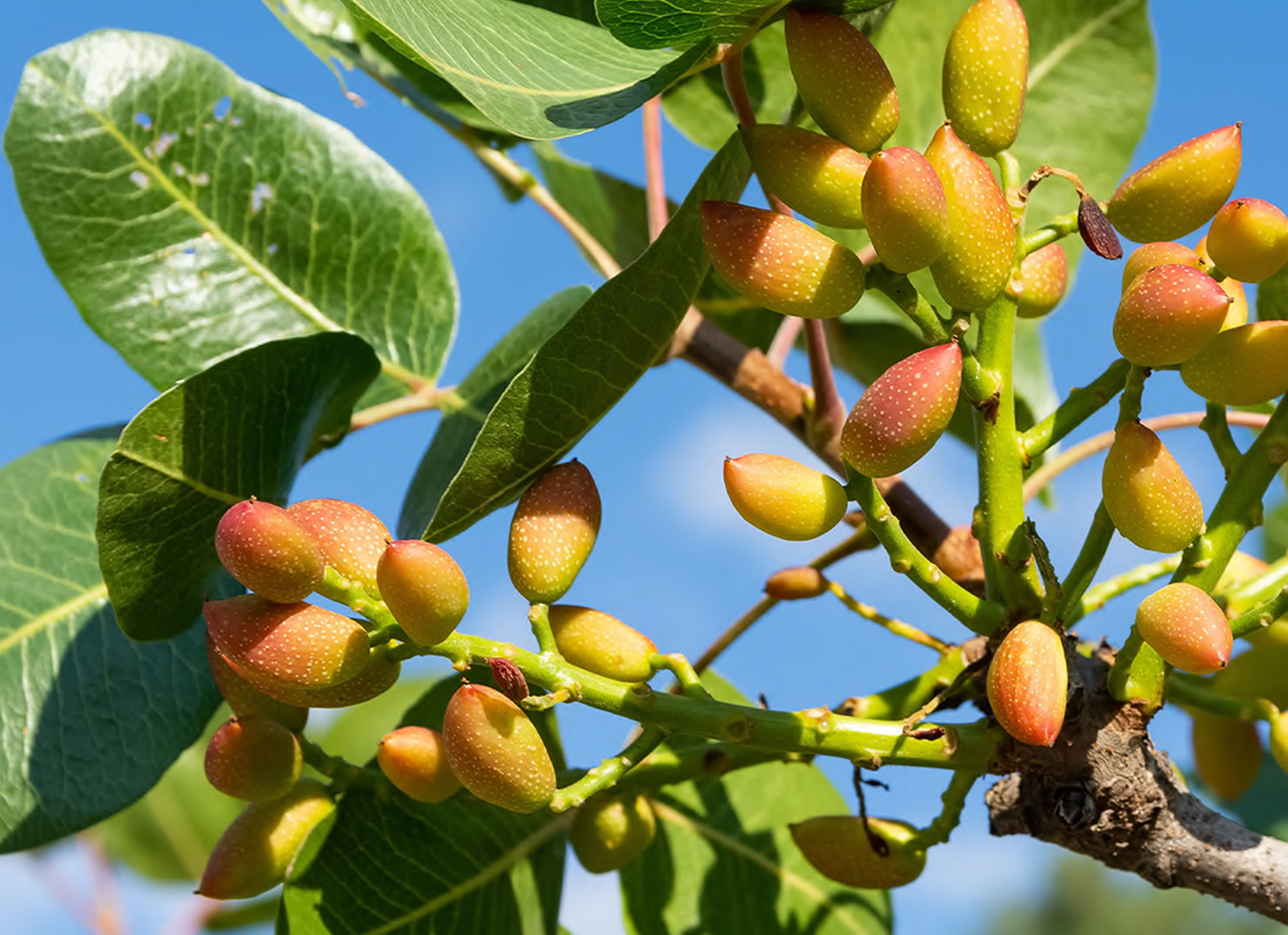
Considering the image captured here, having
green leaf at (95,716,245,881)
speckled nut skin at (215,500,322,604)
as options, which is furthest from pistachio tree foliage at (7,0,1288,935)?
green leaf at (95,716,245,881)

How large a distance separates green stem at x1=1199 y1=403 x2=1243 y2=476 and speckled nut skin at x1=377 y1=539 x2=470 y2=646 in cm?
49

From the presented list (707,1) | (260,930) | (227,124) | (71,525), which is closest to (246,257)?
(227,124)

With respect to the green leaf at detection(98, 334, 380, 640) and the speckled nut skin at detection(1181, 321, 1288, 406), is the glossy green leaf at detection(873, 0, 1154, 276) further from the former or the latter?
the green leaf at detection(98, 334, 380, 640)

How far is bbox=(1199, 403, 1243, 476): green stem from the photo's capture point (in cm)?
93

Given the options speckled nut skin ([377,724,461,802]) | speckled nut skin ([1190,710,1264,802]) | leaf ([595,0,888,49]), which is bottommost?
speckled nut skin ([1190,710,1264,802])

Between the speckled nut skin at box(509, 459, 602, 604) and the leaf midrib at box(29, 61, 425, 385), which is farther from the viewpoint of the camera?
the leaf midrib at box(29, 61, 425, 385)

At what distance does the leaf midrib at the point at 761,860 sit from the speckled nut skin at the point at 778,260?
64 centimetres

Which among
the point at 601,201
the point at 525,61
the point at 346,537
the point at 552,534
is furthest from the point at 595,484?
the point at 601,201

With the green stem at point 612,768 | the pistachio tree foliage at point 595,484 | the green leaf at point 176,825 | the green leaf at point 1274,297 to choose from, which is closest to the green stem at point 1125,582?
the pistachio tree foliage at point 595,484

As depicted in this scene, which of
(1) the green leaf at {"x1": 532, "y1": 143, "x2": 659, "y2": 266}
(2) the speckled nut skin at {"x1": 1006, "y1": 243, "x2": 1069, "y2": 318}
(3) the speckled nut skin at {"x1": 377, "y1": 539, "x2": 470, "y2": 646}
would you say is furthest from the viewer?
(1) the green leaf at {"x1": 532, "y1": 143, "x2": 659, "y2": 266}

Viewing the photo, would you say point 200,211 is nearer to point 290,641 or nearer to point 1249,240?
point 290,641

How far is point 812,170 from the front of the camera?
0.86 meters

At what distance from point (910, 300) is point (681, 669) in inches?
10.1

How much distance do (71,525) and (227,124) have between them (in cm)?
37
